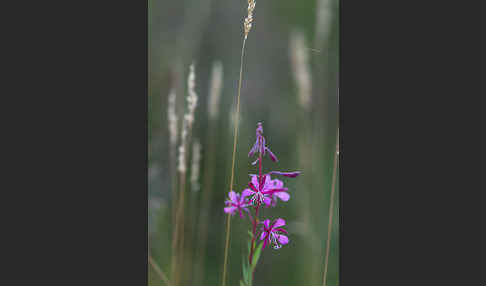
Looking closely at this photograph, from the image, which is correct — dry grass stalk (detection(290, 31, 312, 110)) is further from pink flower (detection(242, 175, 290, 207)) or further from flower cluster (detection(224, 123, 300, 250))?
pink flower (detection(242, 175, 290, 207))

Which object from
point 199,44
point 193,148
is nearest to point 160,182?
point 193,148

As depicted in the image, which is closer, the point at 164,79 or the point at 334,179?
the point at 334,179

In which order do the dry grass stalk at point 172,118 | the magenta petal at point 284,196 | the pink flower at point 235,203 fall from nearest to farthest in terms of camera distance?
the magenta petal at point 284,196 → the pink flower at point 235,203 → the dry grass stalk at point 172,118

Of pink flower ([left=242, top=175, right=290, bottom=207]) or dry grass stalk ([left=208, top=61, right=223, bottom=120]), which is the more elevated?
dry grass stalk ([left=208, top=61, right=223, bottom=120])

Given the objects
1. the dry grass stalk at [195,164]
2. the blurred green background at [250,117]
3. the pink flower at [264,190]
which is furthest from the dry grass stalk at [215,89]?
the pink flower at [264,190]

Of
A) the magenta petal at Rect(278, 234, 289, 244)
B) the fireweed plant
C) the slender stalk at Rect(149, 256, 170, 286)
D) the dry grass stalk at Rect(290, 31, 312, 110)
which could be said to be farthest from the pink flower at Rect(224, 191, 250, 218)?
the dry grass stalk at Rect(290, 31, 312, 110)

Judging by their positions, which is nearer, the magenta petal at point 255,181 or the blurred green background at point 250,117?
the magenta petal at point 255,181

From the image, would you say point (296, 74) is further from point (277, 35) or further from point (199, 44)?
point (199, 44)

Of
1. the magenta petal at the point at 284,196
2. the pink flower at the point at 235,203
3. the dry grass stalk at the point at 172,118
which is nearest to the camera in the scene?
the magenta petal at the point at 284,196

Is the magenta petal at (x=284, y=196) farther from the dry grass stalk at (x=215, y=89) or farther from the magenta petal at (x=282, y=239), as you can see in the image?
the dry grass stalk at (x=215, y=89)
